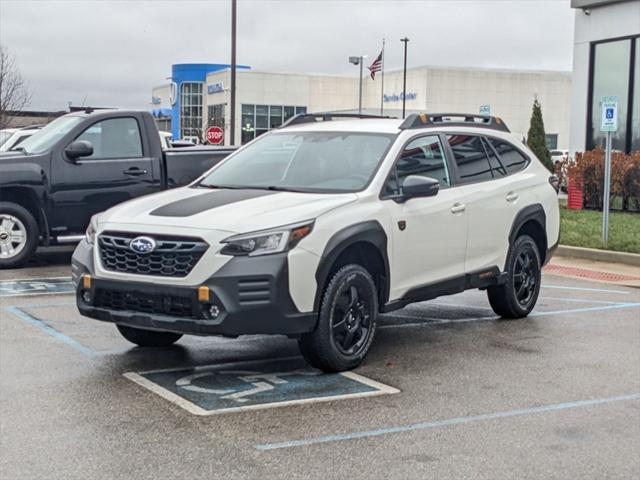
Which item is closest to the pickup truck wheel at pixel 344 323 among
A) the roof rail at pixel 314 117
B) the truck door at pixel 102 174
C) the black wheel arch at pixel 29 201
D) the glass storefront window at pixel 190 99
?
the roof rail at pixel 314 117

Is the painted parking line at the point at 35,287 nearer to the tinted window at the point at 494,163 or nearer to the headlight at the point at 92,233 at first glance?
the headlight at the point at 92,233

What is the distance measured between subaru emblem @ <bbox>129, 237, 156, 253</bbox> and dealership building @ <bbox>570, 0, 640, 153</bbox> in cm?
1909

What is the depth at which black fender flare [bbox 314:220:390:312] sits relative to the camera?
658 cm

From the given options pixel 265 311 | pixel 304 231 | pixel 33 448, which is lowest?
pixel 33 448

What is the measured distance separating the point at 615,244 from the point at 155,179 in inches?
276

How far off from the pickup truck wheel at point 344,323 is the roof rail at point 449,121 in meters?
1.60

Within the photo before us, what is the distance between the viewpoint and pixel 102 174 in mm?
12633

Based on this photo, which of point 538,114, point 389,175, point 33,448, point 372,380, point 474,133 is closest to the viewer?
point 33,448

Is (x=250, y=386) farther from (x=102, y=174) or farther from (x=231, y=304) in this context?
(x=102, y=174)

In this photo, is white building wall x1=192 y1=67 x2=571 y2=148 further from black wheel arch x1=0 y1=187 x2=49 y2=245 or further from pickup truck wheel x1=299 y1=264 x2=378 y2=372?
pickup truck wheel x1=299 y1=264 x2=378 y2=372

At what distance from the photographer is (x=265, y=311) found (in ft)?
20.7

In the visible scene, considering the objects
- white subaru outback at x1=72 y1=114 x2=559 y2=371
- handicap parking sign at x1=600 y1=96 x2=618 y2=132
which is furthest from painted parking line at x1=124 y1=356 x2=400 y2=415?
handicap parking sign at x1=600 y1=96 x2=618 y2=132

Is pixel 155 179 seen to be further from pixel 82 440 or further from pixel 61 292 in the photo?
pixel 82 440

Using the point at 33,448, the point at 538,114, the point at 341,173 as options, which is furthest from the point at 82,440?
the point at 538,114
